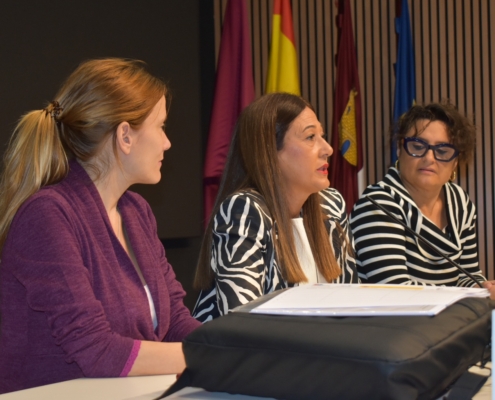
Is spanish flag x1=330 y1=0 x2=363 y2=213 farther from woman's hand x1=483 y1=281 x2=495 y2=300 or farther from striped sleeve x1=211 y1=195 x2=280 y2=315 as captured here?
striped sleeve x1=211 y1=195 x2=280 y2=315

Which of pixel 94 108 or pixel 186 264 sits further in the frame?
pixel 186 264

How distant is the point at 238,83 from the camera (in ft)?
12.0

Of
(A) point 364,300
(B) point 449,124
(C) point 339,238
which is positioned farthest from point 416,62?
(A) point 364,300

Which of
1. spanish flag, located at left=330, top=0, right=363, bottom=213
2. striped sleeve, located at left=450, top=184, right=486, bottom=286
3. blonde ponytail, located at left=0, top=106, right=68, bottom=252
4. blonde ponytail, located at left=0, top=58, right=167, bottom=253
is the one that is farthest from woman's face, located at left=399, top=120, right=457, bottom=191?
blonde ponytail, located at left=0, top=106, right=68, bottom=252

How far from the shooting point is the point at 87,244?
4.80 feet

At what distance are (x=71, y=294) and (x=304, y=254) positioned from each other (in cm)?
85

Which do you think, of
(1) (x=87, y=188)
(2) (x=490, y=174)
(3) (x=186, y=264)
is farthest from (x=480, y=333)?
(2) (x=490, y=174)

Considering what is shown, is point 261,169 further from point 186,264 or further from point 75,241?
point 186,264

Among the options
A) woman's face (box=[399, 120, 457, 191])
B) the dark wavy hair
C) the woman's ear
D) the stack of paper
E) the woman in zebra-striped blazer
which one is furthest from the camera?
woman's face (box=[399, 120, 457, 191])

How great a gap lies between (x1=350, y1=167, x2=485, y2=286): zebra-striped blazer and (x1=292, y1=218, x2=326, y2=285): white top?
42 centimetres

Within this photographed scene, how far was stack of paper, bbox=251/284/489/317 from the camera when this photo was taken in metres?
0.92

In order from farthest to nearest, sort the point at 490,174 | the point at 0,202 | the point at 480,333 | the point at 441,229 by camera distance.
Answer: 1. the point at 490,174
2. the point at 441,229
3. the point at 0,202
4. the point at 480,333

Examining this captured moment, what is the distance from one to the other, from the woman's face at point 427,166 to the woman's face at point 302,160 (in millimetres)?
573

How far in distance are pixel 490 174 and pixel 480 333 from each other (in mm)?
3064
